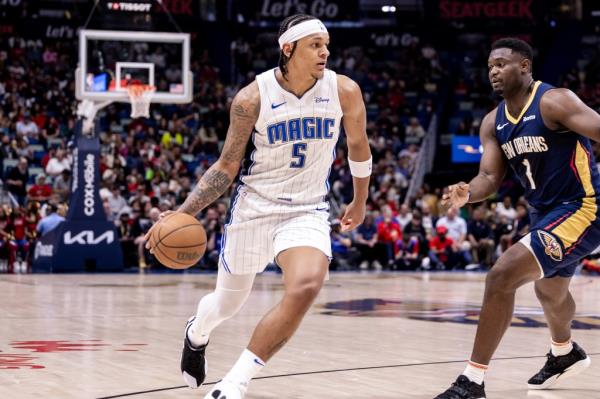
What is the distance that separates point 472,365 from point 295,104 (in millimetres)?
1710

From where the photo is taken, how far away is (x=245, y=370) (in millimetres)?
4984

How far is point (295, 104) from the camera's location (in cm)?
560

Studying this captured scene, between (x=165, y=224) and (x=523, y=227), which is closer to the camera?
(x=165, y=224)

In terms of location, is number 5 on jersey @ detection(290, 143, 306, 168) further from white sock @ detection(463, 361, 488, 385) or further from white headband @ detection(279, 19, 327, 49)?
white sock @ detection(463, 361, 488, 385)

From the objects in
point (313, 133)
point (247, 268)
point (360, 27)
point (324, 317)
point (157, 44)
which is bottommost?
point (324, 317)

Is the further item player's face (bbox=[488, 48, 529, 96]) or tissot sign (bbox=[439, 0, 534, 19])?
tissot sign (bbox=[439, 0, 534, 19])

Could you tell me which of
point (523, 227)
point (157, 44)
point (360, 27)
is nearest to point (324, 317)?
point (157, 44)

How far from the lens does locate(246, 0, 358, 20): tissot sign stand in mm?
31891

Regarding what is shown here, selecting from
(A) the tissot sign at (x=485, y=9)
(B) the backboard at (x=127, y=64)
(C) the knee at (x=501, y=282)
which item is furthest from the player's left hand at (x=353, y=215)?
(A) the tissot sign at (x=485, y=9)

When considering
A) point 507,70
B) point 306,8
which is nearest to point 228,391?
point 507,70

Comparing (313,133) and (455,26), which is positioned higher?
(455,26)

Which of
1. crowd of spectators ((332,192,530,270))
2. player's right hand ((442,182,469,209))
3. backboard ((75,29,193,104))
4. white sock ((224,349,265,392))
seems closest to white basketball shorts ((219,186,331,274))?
white sock ((224,349,265,392))

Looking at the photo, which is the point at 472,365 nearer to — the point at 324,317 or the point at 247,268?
the point at 247,268

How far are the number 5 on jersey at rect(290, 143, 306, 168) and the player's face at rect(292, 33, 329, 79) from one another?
389 mm
